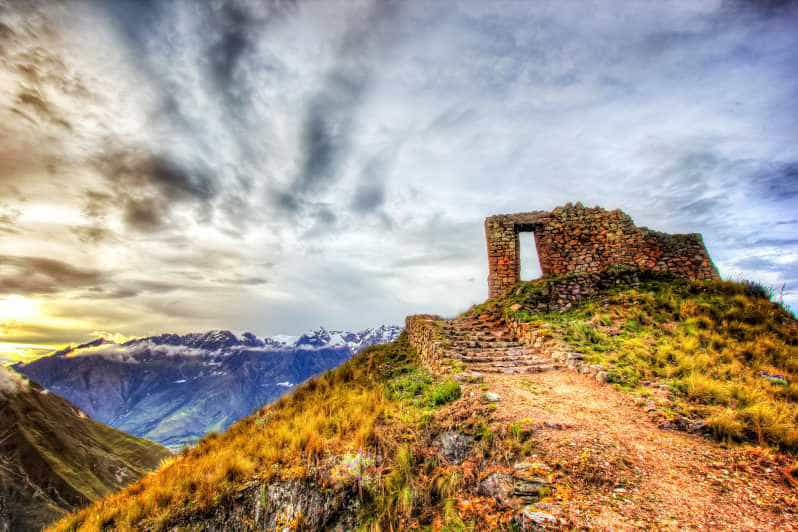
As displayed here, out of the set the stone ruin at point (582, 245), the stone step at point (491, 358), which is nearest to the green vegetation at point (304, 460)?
the stone step at point (491, 358)

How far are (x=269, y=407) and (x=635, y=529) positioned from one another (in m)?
12.5

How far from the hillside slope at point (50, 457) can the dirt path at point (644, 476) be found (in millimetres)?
74294

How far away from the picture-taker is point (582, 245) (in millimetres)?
18469

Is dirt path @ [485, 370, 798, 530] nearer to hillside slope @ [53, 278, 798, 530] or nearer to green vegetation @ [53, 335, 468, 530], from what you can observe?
hillside slope @ [53, 278, 798, 530]

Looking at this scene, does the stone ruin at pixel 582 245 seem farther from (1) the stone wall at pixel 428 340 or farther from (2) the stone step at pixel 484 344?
(2) the stone step at pixel 484 344

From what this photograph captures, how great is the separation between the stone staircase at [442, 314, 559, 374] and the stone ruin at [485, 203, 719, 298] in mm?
4344

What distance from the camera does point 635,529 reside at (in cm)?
378

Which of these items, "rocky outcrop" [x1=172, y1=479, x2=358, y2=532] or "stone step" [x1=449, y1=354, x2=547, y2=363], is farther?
"stone step" [x1=449, y1=354, x2=547, y2=363]

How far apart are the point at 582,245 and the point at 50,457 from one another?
126021 mm

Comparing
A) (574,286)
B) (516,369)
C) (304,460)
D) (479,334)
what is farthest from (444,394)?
(574,286)

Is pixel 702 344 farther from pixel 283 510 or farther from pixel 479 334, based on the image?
pixel 283 510

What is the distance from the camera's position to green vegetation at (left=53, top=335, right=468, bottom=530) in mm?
6215

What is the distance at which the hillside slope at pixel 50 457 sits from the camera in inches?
2653

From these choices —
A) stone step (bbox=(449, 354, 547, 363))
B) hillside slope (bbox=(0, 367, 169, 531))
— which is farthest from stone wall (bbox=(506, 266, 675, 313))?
hillside slope (bbox=(0, 367, 169, 531))
